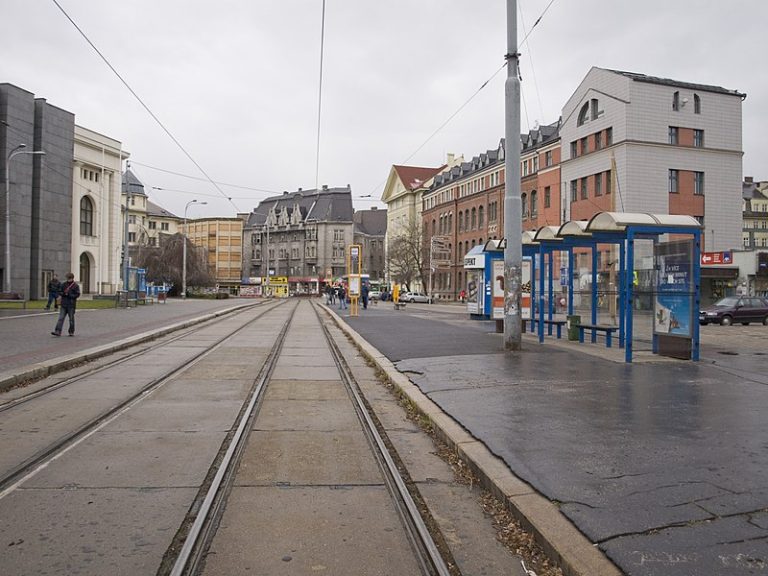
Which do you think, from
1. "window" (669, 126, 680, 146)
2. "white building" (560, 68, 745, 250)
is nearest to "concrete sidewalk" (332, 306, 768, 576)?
"white building" (560, 68, 745, 250)

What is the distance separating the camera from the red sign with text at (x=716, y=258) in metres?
45.0

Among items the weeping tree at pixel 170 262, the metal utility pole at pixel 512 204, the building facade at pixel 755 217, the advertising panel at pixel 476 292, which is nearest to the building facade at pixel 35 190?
the weeping tree at pixel 170 262

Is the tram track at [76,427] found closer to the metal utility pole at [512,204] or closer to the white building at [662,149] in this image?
the metal utility pole at [512,204]

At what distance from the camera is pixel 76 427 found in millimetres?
7422

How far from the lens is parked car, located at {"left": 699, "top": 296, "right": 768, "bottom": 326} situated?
102 ft

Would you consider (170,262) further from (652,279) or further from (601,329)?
(652,279)

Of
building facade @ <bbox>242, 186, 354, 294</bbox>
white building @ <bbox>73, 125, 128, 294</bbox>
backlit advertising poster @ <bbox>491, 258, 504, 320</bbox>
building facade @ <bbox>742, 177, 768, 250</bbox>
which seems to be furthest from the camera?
building facade @ <bbox>242, 186, 354, 294</bbox>

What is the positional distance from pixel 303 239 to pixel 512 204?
102443mm

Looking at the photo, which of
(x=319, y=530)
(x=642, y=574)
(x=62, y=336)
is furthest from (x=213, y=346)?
(x=642, y=574)

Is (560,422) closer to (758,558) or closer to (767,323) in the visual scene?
(758,558)

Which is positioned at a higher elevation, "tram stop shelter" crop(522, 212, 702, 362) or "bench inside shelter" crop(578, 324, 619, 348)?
"tram stop shelter" crop(522, 212, 702, 362)

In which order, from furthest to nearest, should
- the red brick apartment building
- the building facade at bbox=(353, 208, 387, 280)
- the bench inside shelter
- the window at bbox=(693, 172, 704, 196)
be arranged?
the building facade at bbox=(353, 208, 387, 280), the red brick apartment building, the window at bbox=(693, 172, 704, 196), the bench inside shelter

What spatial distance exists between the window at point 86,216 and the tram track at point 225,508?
57388 millimetres

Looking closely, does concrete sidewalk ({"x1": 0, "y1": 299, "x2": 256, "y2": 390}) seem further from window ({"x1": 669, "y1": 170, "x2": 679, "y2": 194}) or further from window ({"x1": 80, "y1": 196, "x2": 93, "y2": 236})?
window ({"x1": 80, "y1": 196, "x2": 93, "y2": 236})
